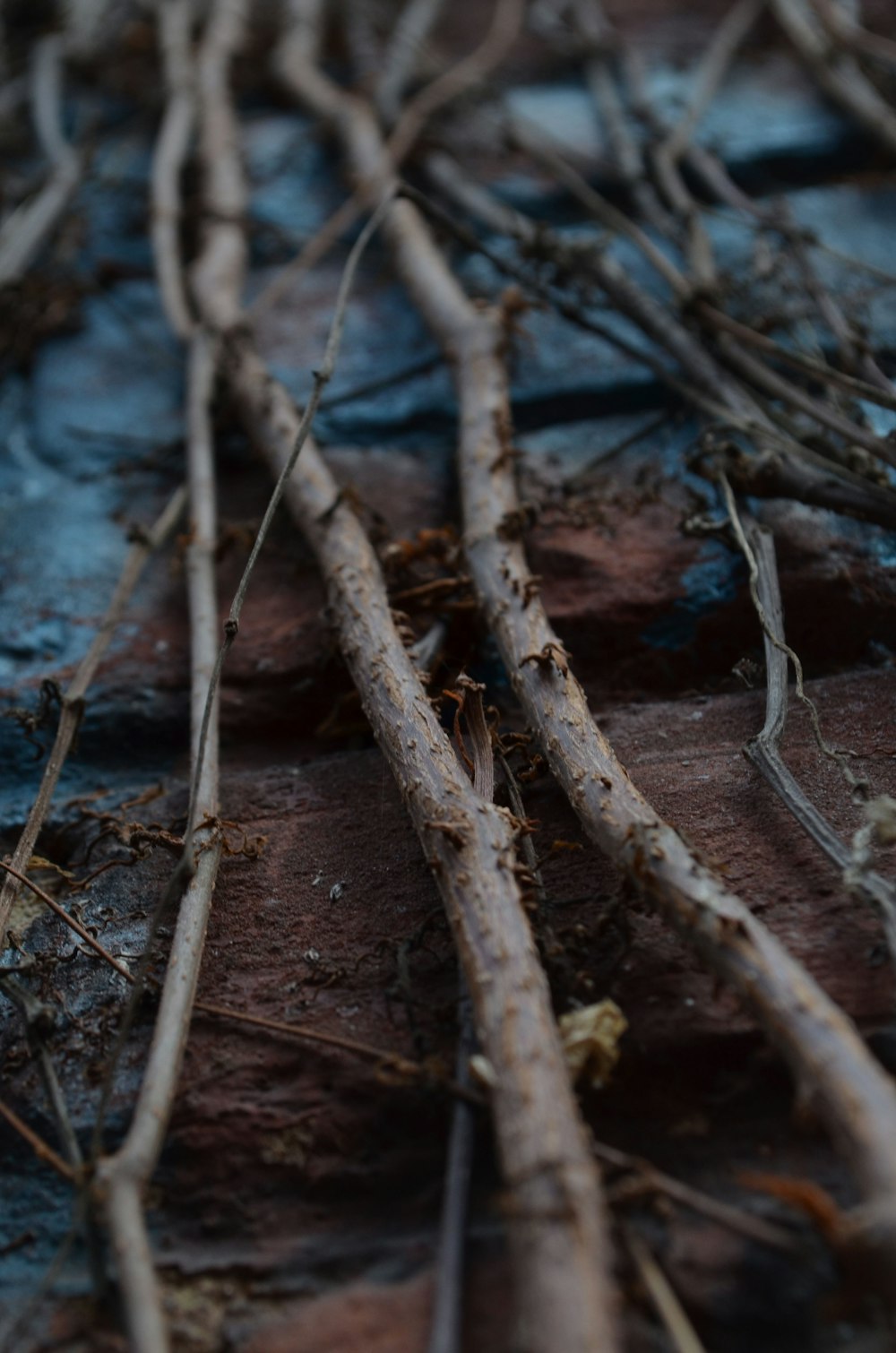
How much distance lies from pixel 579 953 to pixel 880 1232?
44cm

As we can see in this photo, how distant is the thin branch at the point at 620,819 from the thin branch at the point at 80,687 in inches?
23.6

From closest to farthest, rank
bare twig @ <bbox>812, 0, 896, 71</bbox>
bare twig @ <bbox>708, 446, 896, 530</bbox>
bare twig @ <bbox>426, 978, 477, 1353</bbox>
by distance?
bare twig @ <bbox>426, 978, 477, 1353</bbox>, bare twig @ <bbox>708, 446, 896, 530</bbox>, bare twig @ <bbox>812, 0, 896, 71</bbox>

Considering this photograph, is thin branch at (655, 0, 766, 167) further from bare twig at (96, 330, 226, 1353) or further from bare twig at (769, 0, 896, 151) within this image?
bare twig at (96, 330, 226, 1353)

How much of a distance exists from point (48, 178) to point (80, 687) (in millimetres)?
2075

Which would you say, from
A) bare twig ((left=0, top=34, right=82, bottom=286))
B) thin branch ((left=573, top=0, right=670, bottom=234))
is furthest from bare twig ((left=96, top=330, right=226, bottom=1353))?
thin branch ((left=573, top=0, right=670, bottom=234))

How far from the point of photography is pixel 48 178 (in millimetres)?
2992

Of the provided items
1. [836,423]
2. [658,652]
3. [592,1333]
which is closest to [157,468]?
[658,652]

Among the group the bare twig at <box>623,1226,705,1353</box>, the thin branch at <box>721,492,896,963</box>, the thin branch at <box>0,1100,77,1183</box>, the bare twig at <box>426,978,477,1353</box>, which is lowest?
the bare twig at <box>623,1226,705,1353</box>

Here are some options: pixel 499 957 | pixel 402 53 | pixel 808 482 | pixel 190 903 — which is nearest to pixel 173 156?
pixel 402 53

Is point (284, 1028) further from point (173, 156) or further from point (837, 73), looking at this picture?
point (837, 73)

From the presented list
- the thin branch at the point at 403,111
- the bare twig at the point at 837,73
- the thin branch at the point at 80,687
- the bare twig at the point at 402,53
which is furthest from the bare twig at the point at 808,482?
the bare twig at the point at 402,53

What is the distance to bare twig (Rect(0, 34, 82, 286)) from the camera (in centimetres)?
265

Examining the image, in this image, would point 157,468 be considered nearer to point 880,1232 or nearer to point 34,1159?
point 34,1159

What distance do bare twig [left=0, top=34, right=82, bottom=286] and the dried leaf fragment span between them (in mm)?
2293
